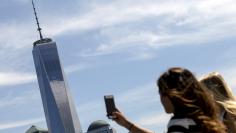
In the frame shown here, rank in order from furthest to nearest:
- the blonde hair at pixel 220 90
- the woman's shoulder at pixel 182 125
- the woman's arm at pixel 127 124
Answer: the blonde hair at pixel 220 90 → the woman's arm at pixel 127 124 → the woman's shoulder at pixel 182 125

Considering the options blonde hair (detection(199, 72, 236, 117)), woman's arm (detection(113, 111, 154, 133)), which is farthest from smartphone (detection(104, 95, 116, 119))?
blonde hair (detection(199, 72, 236, 117))

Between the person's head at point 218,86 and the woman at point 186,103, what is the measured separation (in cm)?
146

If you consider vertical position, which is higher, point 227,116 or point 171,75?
point 171,75

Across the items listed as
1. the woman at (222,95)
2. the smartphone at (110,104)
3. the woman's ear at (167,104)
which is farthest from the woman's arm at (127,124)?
the woman at (222,95)

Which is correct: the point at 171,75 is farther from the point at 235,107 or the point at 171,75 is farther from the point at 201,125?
the point at 235,107

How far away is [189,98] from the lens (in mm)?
6320

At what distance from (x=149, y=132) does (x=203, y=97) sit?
3.07 ft

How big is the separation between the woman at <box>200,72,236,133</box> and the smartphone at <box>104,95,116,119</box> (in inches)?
43.2

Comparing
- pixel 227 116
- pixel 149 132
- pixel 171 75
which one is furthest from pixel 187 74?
pixel 227 116

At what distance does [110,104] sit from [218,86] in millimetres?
1353

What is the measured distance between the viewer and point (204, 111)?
20.8 feet

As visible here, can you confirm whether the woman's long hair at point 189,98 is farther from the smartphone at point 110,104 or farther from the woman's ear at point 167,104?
the smartphone at point 110,104

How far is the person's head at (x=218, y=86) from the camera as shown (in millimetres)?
7883

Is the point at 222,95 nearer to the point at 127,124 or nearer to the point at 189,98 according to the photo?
the point at 127,124
